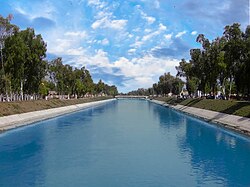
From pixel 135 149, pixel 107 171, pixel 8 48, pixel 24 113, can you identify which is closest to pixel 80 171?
pixel 107 171

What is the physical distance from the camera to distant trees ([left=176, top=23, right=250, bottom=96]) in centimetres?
4728

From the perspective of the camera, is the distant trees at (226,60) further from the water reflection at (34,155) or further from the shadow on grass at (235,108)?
the water reflection at (34,155)

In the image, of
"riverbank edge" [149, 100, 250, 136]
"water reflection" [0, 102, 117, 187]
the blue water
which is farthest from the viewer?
"riverbank edge" [149, 100, 250, 136]

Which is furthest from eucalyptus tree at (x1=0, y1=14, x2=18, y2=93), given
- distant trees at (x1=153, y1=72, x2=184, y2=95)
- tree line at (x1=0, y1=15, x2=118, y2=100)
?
distant trees at (x1=153, y1=72, x2=184, y2=95)

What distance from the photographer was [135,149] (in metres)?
26.3

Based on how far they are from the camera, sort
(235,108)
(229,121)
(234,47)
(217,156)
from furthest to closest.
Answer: (234,47) < (235,108) < (229,121) < (217,156)

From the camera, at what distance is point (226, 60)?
51531 mm

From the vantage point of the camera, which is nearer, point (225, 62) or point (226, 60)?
point (226, 60)

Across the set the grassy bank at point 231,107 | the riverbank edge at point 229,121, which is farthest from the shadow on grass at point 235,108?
the riverbank edge at point 229,121

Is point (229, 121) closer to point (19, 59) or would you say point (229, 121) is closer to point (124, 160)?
point (124, 160)

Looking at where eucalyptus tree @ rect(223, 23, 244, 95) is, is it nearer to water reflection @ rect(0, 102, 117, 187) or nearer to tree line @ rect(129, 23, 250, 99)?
tree line @ rect(129, 23, 250, 99)

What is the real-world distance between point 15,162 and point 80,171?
547 centimetres

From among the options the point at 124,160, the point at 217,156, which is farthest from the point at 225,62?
the point at 124,160

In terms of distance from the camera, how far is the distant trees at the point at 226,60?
1861 inches
